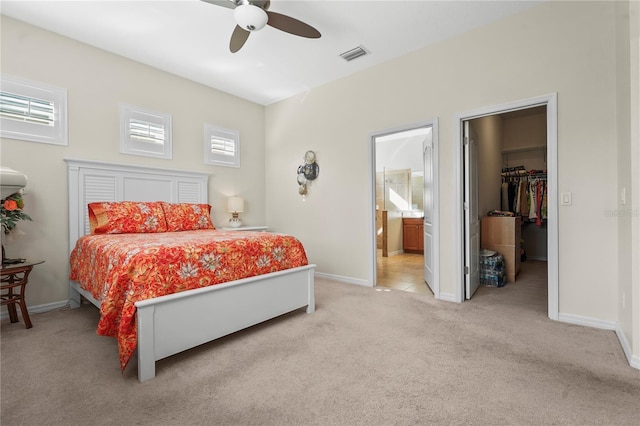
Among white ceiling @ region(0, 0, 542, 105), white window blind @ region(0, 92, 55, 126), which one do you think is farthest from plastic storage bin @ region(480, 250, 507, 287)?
white window blind @ region(0, 92, 55, 126)

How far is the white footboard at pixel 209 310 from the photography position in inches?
71.2

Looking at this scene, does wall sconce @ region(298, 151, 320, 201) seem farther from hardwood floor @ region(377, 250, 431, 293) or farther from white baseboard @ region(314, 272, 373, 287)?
hardwood floor @ region(377, 250, 431, 293)

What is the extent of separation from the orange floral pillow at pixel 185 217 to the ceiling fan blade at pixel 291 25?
235 centimetres

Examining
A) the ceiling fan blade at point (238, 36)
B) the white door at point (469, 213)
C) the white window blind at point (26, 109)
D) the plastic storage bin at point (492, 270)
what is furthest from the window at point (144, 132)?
the plastic storage bin at point (492, 270)

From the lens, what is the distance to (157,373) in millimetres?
1870

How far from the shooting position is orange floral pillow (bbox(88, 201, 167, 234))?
312 cm

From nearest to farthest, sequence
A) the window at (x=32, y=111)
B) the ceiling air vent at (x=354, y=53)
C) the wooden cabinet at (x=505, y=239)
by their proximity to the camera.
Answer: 1. the window at (x=32, y=111)
2. the ceiling air vent at (x=354, y=53)
3. the wooden cabinet at (x=505, y=239)

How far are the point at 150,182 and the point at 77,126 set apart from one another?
92 cm

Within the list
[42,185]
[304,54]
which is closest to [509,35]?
[304,54]

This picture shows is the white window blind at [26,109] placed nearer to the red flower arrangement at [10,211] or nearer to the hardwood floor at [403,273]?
the red flower arrangement at [10,211]

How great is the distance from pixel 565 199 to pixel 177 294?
10.4 feet

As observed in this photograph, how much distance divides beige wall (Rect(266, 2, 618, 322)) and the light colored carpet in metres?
0.75

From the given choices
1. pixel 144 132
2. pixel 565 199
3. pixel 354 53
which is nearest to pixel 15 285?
pixel 144 132

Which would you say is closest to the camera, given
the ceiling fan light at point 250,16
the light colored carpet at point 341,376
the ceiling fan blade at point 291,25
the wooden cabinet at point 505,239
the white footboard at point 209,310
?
the light colored carpet at point 341,376
